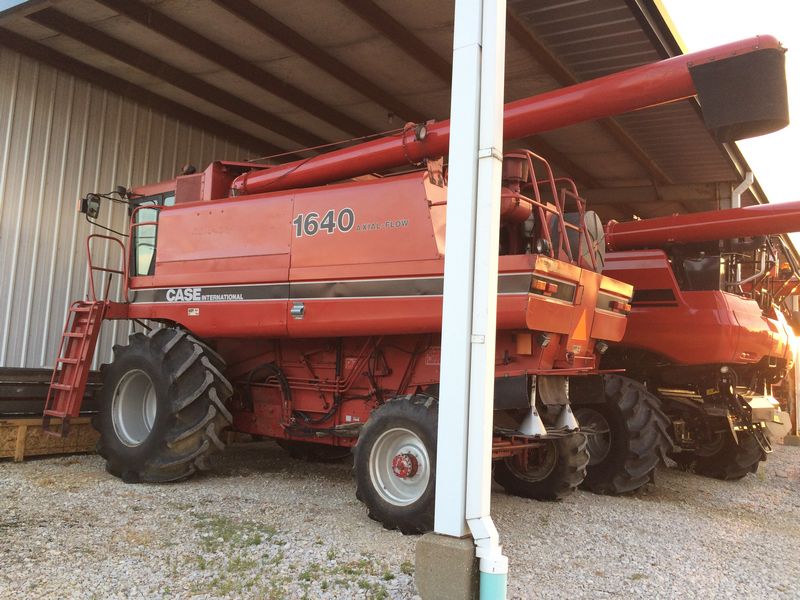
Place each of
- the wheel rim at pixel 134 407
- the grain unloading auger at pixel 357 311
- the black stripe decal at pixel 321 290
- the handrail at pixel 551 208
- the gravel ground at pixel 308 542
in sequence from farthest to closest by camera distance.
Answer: the wheel rim at pixel 134 407 < the handrail at pixel 551 208 < the grain unloading auger at pixel 357 311 < the black stripe decal at pixel 321 290 < the gravel ground at pixel 308 542

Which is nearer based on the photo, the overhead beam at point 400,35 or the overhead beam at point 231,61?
the overhead beam at point 400,35

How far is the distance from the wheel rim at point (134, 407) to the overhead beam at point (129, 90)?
4.66 meters

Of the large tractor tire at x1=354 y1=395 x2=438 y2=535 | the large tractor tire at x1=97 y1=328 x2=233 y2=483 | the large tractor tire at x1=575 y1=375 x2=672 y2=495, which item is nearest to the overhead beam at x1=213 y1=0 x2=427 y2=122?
the large tractor tire at x1=97 y1=328 x2=233 y2=483

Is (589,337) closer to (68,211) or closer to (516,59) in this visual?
(516,59)

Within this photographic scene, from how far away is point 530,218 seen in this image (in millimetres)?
5809

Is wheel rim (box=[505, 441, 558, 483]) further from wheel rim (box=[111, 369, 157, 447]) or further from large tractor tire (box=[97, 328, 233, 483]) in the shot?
wheel rim (box=[111, 369, 157, 447])

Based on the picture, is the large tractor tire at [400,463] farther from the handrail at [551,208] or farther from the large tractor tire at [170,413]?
the large tractor tire at [170,413]

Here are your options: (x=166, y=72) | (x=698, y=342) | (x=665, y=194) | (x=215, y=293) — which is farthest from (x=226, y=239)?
(x=665, y=194)

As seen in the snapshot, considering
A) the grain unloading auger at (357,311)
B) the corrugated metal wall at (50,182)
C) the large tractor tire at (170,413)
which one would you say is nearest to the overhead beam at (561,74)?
the grain unloading auger at (357,311)

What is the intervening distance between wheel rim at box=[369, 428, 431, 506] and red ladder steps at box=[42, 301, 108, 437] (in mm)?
3594

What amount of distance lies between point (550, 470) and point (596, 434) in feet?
3.20

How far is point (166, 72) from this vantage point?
940cm

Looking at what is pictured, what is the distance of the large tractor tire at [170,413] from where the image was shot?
247 inches

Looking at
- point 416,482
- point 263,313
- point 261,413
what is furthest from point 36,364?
point 416,482
